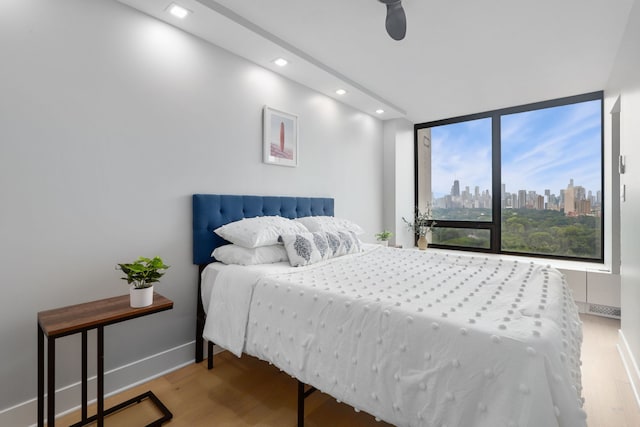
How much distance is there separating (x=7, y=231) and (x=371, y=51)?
9.31 feet

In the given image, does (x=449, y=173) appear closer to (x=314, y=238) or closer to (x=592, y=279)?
(x=592, y=279)

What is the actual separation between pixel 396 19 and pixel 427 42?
2.32ft

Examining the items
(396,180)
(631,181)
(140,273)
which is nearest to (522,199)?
(396,180)

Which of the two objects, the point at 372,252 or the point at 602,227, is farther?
the point at 602,227

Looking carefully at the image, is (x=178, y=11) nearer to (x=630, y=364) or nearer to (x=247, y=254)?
(x=247, y=254)

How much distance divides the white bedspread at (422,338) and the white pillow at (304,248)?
174 mm

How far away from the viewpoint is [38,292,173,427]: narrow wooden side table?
50.8 inches

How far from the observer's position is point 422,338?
1191mm

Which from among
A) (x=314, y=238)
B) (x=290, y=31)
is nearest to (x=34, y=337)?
(x=314, y=238)

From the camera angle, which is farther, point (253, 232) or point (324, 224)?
point (324, 224)

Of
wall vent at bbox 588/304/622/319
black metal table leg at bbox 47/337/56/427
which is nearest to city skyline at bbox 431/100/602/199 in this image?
wall vent at bbox 588/304/622/319

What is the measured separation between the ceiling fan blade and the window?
318cm

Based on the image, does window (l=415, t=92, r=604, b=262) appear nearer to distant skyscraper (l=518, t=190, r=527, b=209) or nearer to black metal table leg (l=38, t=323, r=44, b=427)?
distant skyscraper (l=518, t=190, r=527, b=209)

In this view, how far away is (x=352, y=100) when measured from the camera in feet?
12.4
